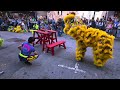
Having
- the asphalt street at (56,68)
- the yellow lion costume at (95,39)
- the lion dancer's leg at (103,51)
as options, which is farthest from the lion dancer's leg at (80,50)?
the lion dancer's leg at (103,51)

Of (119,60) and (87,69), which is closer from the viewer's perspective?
(87,69)

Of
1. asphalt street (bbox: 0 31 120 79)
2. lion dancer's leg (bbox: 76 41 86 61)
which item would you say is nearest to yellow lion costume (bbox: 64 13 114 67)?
lion dancer's leg (bbox: 76 41 86 61)

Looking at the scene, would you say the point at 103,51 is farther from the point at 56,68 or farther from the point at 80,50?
the point at 56,68

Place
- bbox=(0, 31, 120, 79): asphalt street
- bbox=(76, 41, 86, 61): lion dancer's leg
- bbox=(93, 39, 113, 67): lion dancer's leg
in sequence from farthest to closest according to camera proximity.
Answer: bbox=(76, 41, 86, 61): lion dancer's leg, bbox=(93, 39, 113, 67): lion dancer's leg, bbox=(0, 31, 120, 79): asphalt street

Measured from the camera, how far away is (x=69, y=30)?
504cm

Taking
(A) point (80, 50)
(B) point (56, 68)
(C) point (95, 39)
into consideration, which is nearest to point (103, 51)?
(C) point (95, 39)

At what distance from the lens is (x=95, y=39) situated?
462 cm

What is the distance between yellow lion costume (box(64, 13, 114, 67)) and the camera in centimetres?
446

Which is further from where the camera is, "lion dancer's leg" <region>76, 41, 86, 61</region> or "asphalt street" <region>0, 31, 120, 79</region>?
"lion dancer's leg" <region>76, 41, 86, 61</region>

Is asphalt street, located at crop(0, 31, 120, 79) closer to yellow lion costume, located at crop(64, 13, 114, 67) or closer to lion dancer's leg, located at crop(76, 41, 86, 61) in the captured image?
lion dancer's leg, located at crop(76, 41, 86, 61)
